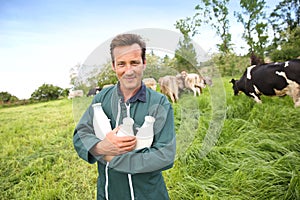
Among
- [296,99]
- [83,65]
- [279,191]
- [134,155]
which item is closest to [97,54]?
[83,65]

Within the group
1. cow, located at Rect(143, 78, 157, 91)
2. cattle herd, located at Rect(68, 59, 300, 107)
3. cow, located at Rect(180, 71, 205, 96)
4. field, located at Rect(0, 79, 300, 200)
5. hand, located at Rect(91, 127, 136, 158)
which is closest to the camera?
hand, located at Rect(91, 127, 136, 158)

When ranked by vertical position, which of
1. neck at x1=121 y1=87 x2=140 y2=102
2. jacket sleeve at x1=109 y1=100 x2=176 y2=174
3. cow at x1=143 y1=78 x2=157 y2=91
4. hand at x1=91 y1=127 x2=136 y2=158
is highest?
cow at x1=143 y1=78 x2=157 y2=91

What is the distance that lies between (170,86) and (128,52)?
0.31m

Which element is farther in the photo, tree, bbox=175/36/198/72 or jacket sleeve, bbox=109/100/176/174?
tree, bbox=175/36/198/72

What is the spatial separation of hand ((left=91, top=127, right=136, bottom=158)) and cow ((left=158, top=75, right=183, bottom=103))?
0.32 metres

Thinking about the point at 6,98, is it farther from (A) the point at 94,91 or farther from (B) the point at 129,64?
(B) the point at 129,64

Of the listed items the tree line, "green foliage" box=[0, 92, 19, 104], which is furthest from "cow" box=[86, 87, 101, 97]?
"green foliage" box=[0, 92, 19, 104]

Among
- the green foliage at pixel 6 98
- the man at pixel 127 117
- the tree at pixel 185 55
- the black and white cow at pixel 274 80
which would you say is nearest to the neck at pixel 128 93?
the man at pixel 127 117

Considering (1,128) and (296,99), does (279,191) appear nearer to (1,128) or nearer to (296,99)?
(296,99)

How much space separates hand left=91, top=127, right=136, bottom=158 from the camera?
570mm

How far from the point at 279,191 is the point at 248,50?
48.7ft

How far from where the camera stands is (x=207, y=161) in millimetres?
2031

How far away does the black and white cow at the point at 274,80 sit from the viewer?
10.4ft

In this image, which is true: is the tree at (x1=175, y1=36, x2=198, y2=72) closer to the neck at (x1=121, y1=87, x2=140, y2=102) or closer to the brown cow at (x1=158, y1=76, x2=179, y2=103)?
the brown cow at (x1=158, y1=76, x2=179, y2=103)
